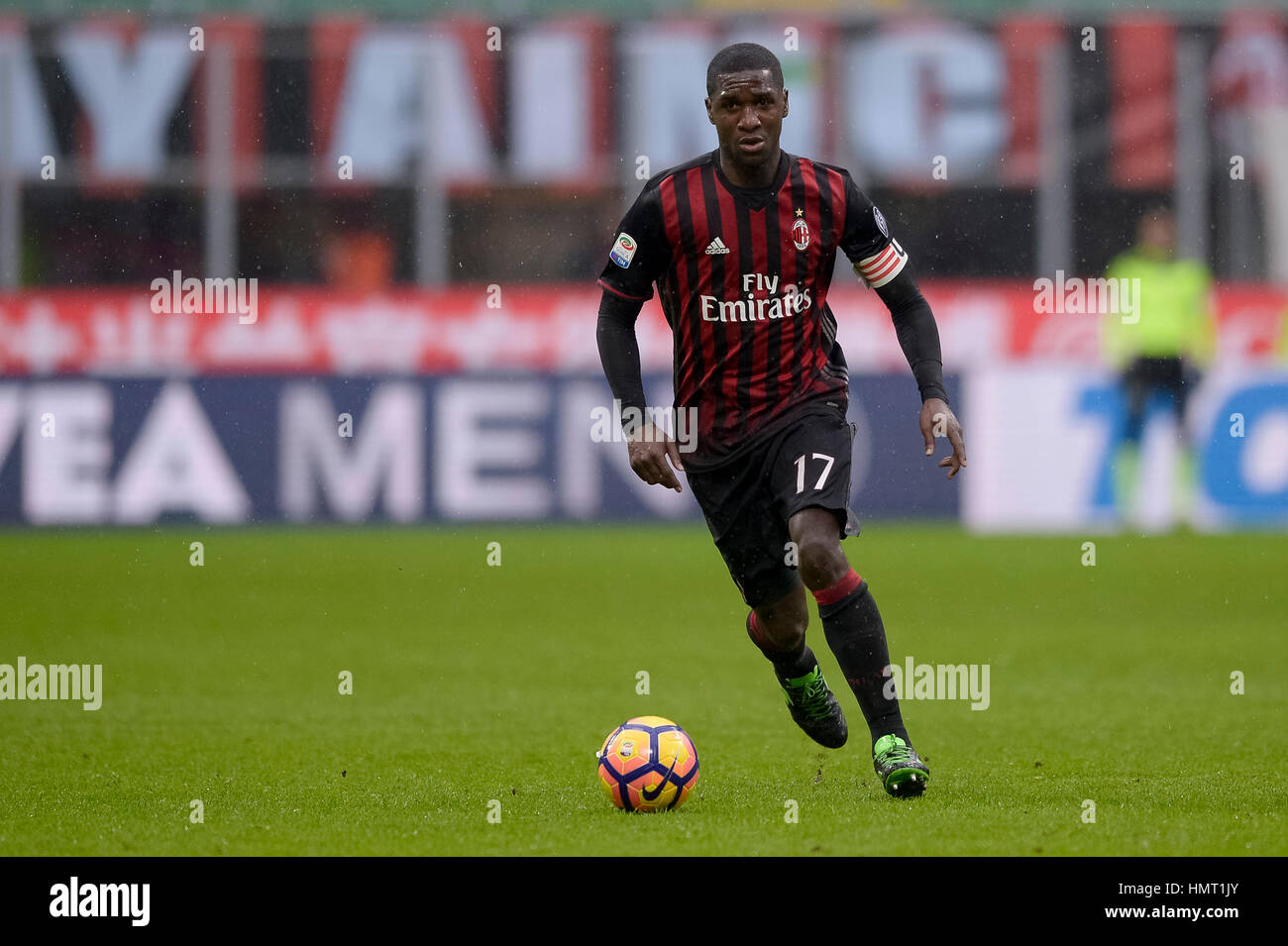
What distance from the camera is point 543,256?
16812 millimetres

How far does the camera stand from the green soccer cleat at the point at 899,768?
215 inches

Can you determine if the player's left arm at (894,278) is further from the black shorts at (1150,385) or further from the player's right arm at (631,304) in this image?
the black shorts at (1150,385)

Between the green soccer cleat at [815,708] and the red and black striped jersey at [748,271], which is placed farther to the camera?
the green soccer cleat at [815,708]

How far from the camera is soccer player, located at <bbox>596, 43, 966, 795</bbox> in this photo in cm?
563

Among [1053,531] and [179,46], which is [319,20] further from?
[1053,531]

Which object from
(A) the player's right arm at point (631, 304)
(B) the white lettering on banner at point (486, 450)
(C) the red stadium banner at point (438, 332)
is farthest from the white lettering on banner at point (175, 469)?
(A) the player's right arm at point (631, 304)

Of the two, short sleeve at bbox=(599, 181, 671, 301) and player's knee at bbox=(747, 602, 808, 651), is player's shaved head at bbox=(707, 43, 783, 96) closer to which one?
short sleeve at bbox=(599, 181, 671, 301)

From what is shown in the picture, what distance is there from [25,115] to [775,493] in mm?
12582

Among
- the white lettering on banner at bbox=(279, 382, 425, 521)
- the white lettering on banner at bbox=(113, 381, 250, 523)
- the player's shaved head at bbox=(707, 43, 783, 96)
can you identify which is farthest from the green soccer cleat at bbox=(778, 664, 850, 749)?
the white lettering on banner at bbox=(113, 381, 250, 523)

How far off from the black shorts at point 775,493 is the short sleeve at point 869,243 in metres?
0.43

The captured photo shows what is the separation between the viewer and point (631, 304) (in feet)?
19.4

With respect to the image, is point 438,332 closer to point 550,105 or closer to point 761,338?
point 550,105

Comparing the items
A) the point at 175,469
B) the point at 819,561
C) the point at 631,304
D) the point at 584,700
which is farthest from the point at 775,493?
the point at 175,469
